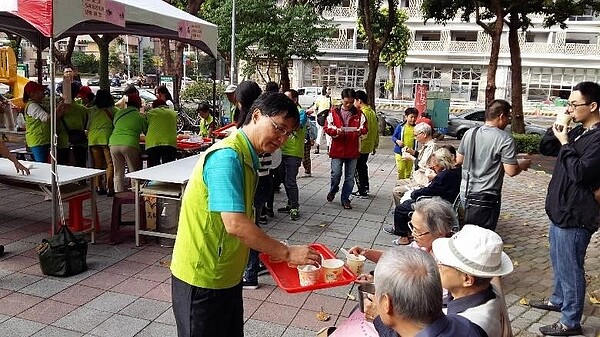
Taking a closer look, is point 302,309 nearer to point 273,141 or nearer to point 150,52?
point 273,141

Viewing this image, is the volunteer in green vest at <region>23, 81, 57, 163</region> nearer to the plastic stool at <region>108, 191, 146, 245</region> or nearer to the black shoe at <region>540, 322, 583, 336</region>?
Result: the plastic stool at <region>108, 191, 146, 245</region>

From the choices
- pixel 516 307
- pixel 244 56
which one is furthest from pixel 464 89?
pixel 516 307

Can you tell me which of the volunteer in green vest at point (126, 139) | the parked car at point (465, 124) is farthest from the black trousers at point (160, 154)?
the parked car at point (465, 124)

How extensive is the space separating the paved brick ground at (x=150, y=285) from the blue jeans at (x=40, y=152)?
530 millimetres

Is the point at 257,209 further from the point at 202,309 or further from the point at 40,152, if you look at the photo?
the point at 40,152

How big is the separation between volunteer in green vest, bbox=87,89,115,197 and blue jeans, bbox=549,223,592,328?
218 inches

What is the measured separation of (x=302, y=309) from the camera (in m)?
3.95

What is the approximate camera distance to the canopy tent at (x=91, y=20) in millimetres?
4043

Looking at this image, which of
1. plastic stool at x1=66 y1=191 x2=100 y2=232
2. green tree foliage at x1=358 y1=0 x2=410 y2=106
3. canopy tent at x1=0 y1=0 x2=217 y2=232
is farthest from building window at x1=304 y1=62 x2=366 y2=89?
plastic stool at x1=66 y1=191 x2=100 y2=232

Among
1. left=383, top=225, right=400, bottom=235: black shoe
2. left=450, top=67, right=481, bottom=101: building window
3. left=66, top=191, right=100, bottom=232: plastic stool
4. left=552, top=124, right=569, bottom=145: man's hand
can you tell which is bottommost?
left=383, top=225, right=400, bottom=235: black shoe

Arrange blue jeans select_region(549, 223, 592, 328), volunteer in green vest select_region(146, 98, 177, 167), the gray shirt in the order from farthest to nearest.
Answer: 1. volunteer in green vest select_region(146, 98, 177, 167)
2. the gray shirt
3. blue jeans select_region(549, 223, 592, 328)

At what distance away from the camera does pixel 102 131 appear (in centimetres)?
686

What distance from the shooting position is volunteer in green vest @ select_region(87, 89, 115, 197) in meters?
6.84

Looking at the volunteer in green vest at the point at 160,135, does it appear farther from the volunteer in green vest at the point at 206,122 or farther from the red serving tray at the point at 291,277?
the red serving tray at the point at 291,277
